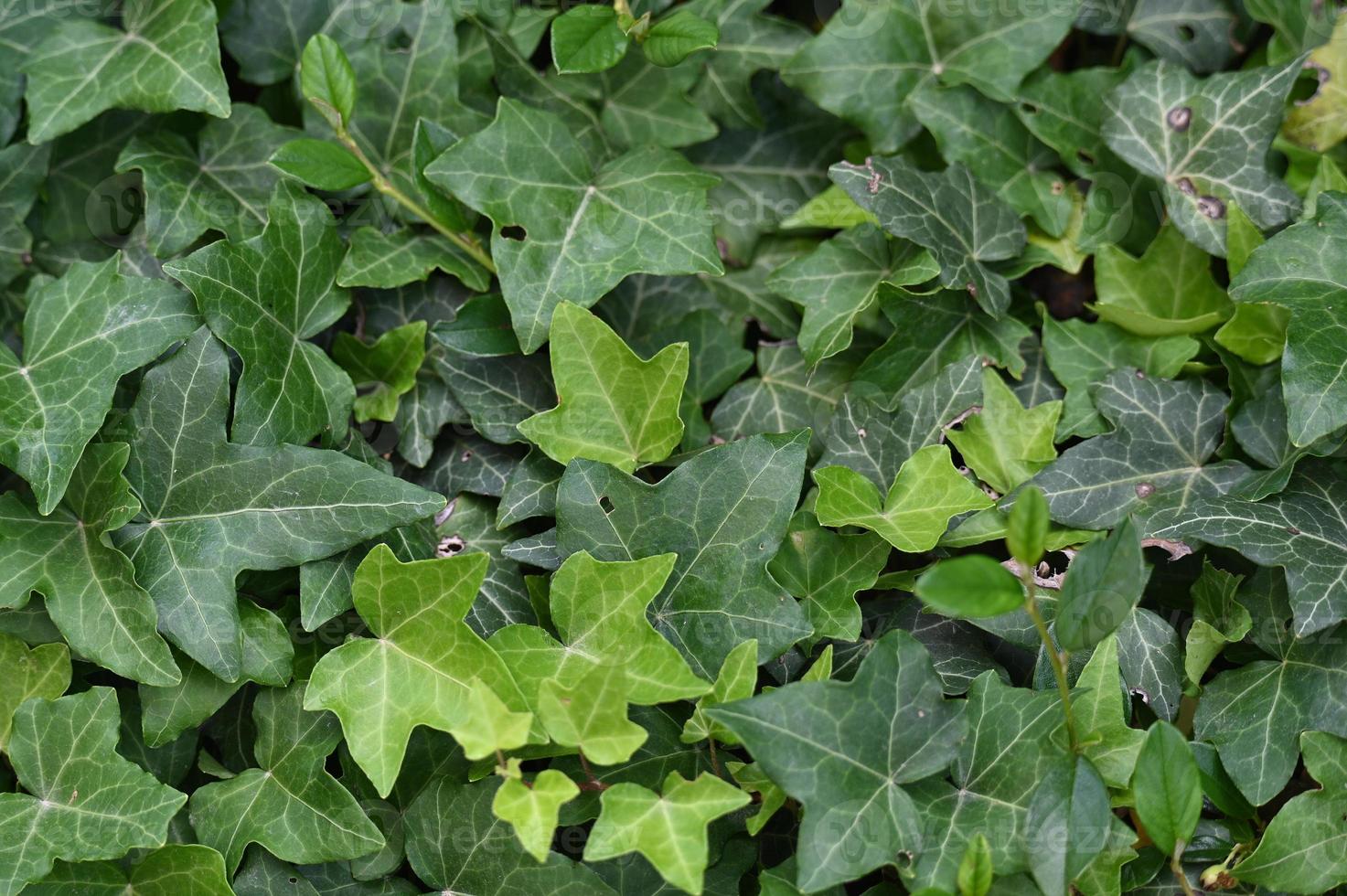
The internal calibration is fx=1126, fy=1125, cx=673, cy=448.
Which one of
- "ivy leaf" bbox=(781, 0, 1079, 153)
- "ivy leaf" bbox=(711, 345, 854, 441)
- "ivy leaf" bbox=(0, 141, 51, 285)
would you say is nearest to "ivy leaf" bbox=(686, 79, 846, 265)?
"ivy leaf" bbox=(781, 0, 1079, 153)

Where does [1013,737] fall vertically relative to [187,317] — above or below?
below

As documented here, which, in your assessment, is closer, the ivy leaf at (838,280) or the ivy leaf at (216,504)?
the ivy leaf at (216,504)

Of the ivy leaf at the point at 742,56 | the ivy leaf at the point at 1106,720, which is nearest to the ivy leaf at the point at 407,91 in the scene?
the ivy leaf at the point at 742,56

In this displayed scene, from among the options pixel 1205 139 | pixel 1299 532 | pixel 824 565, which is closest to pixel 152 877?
pixel 824 565

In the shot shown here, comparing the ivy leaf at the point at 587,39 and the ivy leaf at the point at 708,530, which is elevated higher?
the ivy leaf at the point at 587,39

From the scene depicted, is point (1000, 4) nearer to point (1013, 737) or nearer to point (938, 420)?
point (938, 420)

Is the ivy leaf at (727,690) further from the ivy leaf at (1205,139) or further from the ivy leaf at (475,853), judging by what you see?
the ivy leaf at (1205,139)

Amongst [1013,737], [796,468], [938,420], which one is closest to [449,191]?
[796,468]

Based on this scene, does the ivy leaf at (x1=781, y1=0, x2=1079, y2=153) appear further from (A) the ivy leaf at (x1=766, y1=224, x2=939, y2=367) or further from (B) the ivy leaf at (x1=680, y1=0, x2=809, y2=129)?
(A) the ivy leaf at (x1=766, y1=224, x2=939, y2=367)
